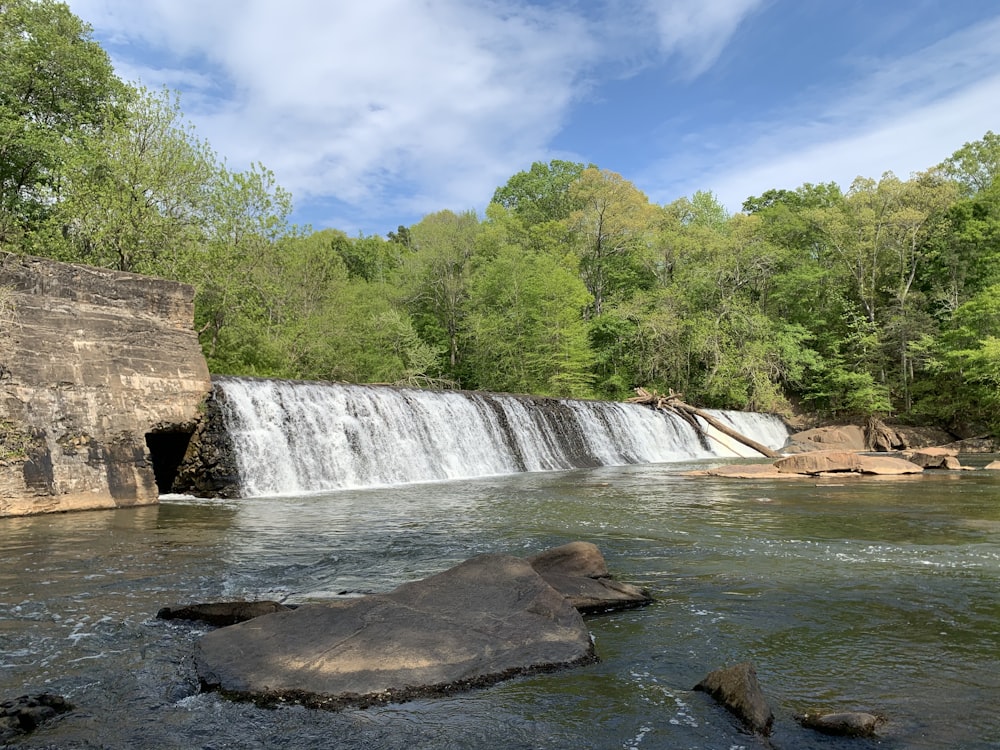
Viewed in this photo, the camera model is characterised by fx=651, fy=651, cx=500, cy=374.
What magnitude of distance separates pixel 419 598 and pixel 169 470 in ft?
39.5

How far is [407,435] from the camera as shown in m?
17.5

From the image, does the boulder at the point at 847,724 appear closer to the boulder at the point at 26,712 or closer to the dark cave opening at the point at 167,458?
the boulder at the point at 26,712

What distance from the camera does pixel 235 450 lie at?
1400 centimetres

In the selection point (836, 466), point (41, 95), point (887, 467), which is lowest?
point (887, 467)

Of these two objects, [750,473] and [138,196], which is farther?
[138,196]

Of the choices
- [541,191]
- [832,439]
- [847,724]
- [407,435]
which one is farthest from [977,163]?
[847,724]

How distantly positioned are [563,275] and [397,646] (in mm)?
33882

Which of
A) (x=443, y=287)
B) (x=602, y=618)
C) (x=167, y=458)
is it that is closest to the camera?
(x=602, y=618)

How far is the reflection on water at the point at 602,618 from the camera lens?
9.30 feet

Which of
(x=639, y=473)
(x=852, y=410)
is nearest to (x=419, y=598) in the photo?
(x=639, y=473)

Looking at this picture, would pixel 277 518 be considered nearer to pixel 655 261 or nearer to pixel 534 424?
pixel 534 424

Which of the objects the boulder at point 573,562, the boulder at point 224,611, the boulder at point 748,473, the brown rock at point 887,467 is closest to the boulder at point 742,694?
the boulder at point 573,562

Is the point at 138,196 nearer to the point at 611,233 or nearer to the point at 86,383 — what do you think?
the point at 86,383

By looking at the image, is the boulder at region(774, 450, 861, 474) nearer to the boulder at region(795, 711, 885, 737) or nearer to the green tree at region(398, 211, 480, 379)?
the boulder at region(795, 711, 885, 737)
